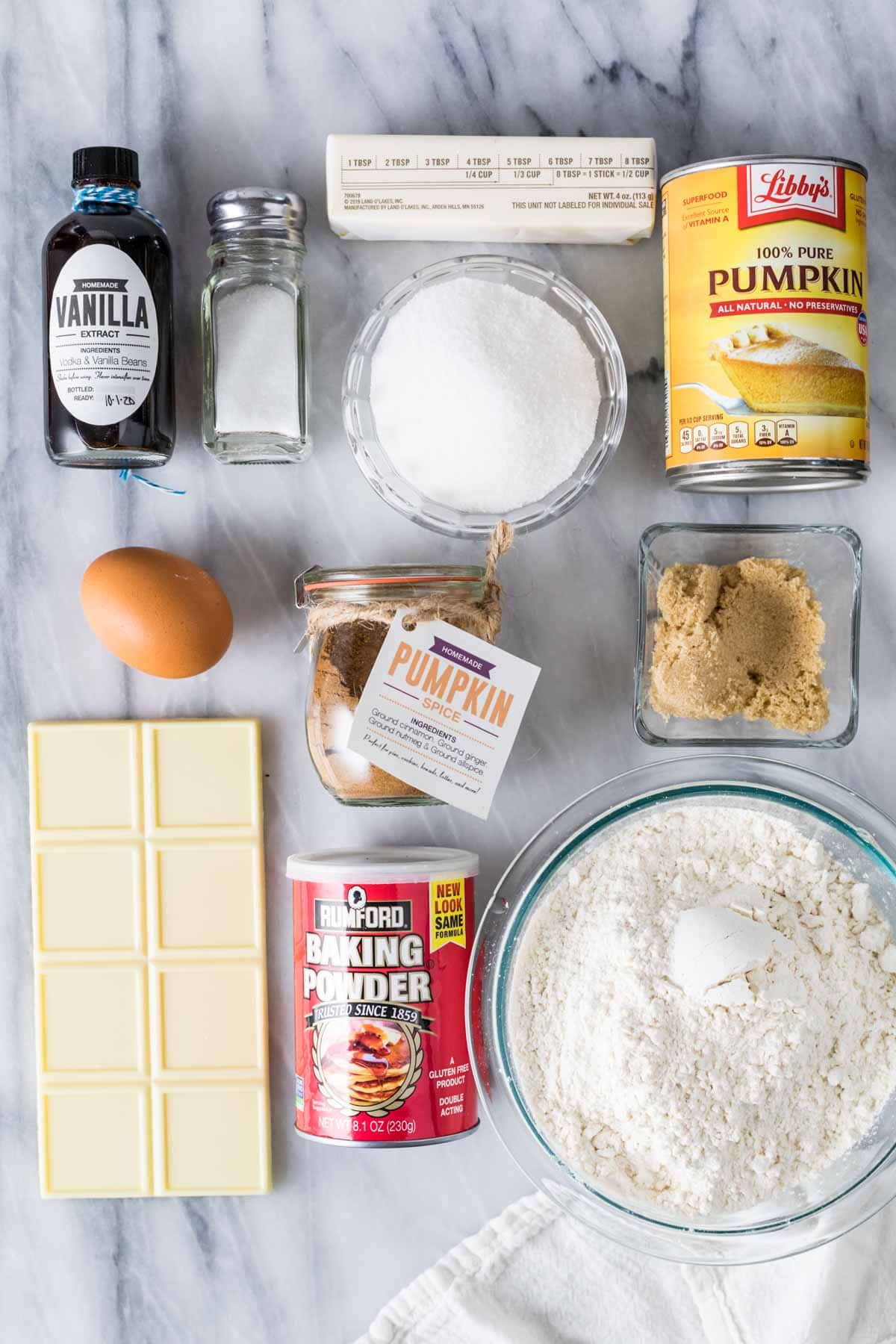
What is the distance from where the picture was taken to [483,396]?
90 cm

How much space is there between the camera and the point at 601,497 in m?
1.04

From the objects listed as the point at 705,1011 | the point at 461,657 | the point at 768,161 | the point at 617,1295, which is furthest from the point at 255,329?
the point at 617,1295

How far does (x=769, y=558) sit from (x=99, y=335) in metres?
0.62

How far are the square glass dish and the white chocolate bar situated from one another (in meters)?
0.38

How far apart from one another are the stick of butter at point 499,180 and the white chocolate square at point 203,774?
49 centimetres

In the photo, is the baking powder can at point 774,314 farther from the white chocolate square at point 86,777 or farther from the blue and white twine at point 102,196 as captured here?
the white chocolate square at point 86,777

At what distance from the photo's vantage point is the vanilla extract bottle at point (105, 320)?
928mm

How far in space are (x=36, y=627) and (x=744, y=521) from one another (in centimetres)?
69

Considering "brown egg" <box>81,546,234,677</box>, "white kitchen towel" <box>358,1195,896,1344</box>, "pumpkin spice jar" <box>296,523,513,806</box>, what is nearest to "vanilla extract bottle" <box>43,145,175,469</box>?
"brown egg" <box>81,546,234,677</box>

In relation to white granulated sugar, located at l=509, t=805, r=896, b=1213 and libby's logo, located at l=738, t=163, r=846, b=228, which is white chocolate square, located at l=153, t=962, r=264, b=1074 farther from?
libby's logo, located at l=738, t=163, r=846, b=228

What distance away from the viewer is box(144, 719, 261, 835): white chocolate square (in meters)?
1.01

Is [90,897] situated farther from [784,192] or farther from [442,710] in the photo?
[784,192]

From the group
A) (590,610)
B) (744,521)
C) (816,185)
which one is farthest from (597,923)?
(816,185)

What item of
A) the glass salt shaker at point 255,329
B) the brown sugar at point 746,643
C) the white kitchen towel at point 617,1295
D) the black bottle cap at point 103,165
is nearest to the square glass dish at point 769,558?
the brown sugar at point 746,643
